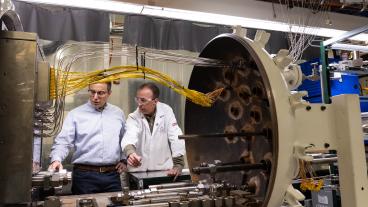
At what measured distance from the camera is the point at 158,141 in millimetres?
2682

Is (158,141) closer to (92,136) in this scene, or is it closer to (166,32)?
(92,136)

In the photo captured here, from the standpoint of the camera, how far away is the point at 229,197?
100cm

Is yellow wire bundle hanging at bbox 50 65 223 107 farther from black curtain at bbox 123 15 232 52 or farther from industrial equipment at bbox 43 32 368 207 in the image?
black curtain at bbox 123 15 232 52

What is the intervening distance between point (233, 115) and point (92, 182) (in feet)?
4.89

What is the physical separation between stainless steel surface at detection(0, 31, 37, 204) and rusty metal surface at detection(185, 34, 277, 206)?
637 millimetres

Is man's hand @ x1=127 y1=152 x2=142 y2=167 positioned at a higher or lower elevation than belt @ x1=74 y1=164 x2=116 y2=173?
higher

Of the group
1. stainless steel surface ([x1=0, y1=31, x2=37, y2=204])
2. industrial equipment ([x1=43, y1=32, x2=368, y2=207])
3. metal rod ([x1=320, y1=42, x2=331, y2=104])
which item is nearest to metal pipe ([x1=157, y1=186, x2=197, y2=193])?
industrial equipment ([x1=43, y1=32, x2=368, y2=207])

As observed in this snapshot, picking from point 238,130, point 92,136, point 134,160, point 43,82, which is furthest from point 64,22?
point 238,130

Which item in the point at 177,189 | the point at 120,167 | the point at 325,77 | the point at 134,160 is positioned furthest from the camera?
the point at 325,77

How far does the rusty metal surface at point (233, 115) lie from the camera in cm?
105

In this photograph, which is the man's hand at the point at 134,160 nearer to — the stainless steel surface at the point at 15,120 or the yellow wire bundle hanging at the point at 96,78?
the yellow wire bundle hanging at the point at 96,78

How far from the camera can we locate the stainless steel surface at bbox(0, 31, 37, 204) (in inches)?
31.8

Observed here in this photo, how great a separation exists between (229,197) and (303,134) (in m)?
0.31

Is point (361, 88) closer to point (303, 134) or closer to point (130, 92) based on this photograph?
point (130, 92)
